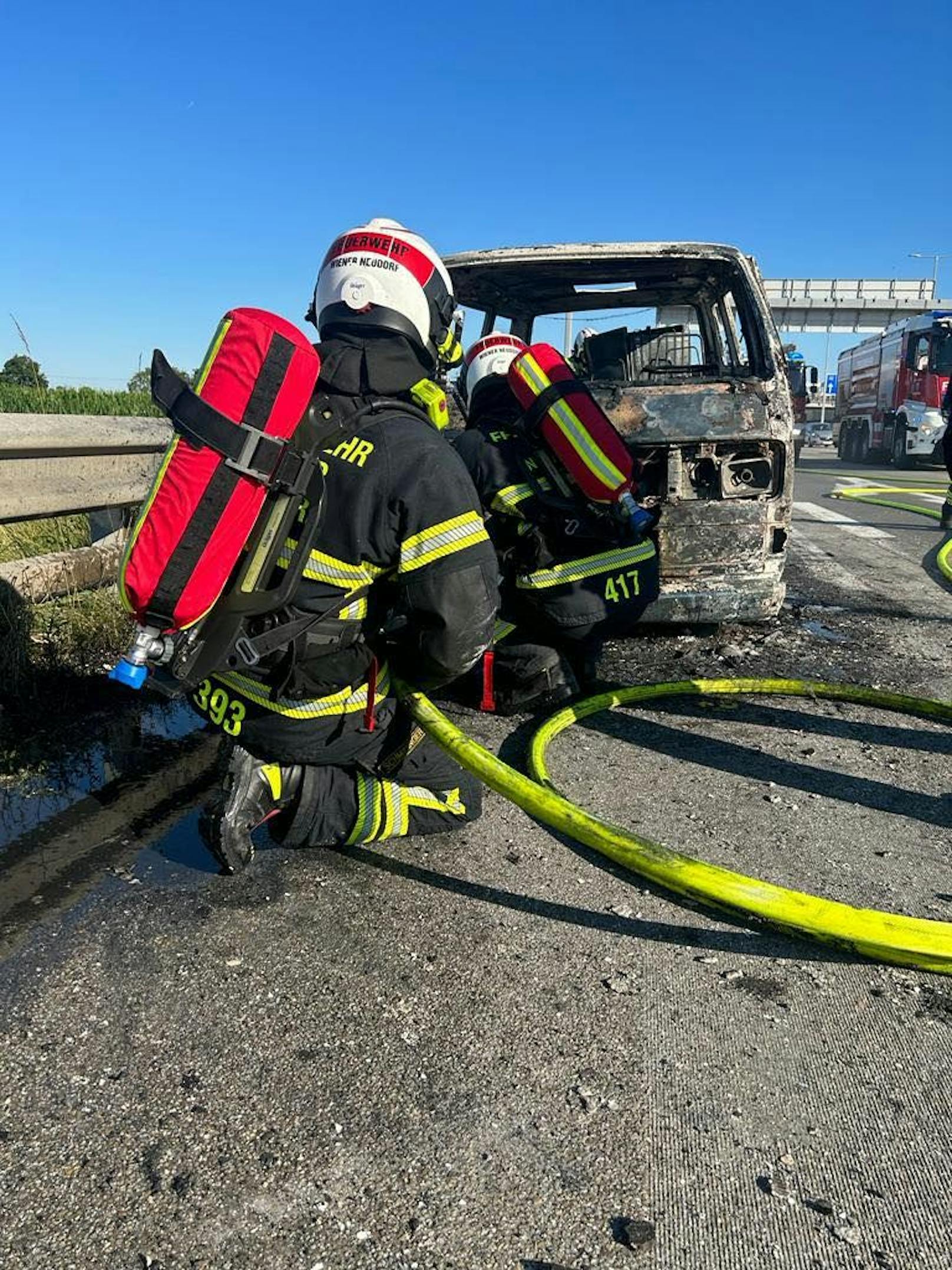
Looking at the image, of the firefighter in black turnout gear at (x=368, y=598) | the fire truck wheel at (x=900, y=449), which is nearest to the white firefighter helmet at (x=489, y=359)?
the firefighter in black turnout gear at (x=368, y=598)

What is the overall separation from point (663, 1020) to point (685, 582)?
2.91 metres

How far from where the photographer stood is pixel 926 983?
2.32 m

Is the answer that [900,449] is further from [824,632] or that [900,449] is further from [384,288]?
Result: [384,288]

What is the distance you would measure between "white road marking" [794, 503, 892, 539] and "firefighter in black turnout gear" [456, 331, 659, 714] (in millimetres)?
7033

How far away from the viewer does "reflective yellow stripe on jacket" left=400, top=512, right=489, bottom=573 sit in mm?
2637

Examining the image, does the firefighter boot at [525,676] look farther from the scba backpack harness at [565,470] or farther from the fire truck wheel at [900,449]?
the fire truck wheel at [900,449]

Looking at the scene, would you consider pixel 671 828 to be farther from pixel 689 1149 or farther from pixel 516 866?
pixel 689 1149

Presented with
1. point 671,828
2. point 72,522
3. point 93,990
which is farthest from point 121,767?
point 72,522

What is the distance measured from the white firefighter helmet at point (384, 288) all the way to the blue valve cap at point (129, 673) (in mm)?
1165

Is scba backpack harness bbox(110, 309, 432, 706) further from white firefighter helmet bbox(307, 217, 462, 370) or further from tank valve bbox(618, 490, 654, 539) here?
tank valve bbox(618, 490, 654, 539)

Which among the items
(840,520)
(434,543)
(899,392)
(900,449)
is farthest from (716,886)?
(899,392)

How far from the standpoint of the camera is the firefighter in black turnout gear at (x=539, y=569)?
4.21 metres

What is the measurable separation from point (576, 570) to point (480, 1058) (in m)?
2.56

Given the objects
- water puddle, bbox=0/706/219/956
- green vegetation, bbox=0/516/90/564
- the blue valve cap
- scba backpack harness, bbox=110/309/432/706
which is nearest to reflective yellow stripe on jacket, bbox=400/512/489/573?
scba backpack harness, bbox=110/309/432/706
